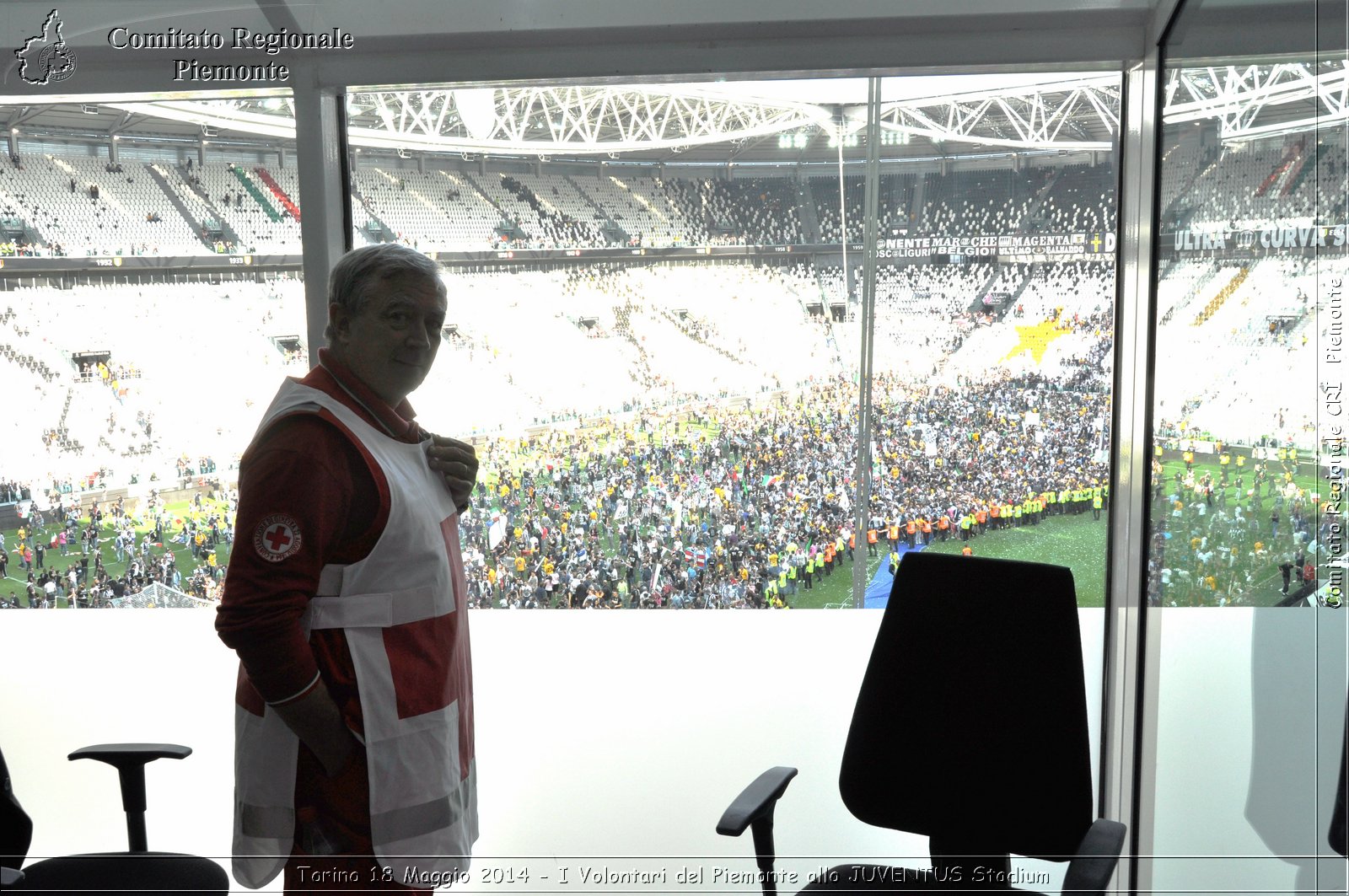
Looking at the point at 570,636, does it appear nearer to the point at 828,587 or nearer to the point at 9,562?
the point at 828,587

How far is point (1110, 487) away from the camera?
2318 millimetres

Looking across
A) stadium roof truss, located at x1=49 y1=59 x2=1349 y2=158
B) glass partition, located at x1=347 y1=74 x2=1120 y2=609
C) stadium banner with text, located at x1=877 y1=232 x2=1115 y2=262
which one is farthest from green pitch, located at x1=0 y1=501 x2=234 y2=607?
stadium banner with text, located at x1=877 y1=232 x2=1115 y2=262

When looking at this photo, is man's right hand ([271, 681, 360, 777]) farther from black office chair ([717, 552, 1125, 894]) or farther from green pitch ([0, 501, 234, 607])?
green pitch ([0, 501, 234, 607])

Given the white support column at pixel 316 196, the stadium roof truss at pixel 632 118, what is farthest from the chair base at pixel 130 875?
the stadium roof truss at pixel 632 118

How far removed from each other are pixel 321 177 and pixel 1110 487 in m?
2.24

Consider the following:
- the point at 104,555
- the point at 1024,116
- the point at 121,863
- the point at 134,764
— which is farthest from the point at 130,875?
the point at 1024,116

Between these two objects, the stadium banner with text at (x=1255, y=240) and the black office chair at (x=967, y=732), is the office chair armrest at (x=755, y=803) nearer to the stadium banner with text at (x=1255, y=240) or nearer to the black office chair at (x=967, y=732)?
the black office chair at (x=967, y=732)

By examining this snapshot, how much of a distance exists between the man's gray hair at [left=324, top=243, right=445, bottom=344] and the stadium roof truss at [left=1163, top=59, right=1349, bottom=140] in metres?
1.44

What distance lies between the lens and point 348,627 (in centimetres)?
144

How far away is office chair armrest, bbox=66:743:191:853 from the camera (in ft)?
5.88

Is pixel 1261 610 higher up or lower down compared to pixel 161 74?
lower down

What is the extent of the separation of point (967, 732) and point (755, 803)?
46cm

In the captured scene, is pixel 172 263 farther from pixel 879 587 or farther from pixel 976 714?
pixel 976 714

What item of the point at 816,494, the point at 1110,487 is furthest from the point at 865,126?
the point at 1110,487
